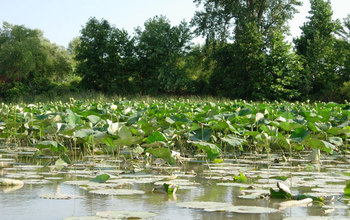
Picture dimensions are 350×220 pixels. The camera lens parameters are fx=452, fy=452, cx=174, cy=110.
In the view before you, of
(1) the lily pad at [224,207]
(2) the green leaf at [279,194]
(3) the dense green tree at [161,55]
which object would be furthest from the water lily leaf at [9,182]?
(3) the dense green tree at [161,55]

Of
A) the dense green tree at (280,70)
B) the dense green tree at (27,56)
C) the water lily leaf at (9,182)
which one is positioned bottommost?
the water lily leaf at (9,182)

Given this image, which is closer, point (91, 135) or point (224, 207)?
point (224, 207)

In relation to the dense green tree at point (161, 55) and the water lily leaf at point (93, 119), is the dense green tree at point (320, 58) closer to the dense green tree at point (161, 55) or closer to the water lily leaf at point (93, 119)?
the dense green tree at point (161, 55)

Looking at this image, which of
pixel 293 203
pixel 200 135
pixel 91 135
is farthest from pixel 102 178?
pixel 200 135

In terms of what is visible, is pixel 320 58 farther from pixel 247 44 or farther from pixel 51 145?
pixel 51 145

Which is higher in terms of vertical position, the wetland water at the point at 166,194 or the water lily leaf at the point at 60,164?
the water lily leaf at the point at 60,164

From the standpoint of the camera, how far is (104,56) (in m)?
30.8

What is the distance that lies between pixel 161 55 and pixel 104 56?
398 cm

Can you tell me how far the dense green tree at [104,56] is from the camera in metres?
30.1

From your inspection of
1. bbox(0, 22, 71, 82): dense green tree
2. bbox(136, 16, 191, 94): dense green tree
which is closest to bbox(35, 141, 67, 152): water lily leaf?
bbox(136, 16, 191, 94): dense green tree

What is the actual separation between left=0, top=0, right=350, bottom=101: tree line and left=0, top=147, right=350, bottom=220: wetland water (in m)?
21.4

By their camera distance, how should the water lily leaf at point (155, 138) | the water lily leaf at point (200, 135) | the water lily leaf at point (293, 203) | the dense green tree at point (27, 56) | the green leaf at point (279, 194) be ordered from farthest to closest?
the dense green tree at point (27, 56), the water lily leaf at point (200, 135), the water lily leaf at point (155, 138), the green leaf at point (279, 194), the water lily leaf at point (293, 203)

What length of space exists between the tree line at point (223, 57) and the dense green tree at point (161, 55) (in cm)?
7

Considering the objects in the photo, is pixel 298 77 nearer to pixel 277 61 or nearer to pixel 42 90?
pixel 277 61
